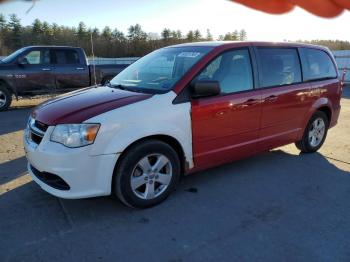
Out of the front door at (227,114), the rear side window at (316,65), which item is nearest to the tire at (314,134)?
the rear side window at (316,65)

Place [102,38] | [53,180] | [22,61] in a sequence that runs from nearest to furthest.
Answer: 1. [102,38]
2. [53,180]
3. [22,61]

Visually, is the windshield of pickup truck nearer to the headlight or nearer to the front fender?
the front fender

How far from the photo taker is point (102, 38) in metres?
2.64

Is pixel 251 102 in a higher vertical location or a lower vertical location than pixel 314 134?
higher

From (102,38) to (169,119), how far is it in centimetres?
134

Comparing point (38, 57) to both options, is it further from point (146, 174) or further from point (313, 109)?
point (146, 174)

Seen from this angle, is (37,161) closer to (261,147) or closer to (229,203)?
(229,203)

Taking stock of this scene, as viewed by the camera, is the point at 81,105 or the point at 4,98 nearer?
the point at 81,105

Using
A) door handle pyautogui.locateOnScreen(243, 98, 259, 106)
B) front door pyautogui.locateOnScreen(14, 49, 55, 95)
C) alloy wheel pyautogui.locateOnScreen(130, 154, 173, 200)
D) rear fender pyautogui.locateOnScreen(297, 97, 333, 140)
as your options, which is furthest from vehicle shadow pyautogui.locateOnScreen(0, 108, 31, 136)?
rear fender pyautogui.locateOnScreen(297, 97, 333, 140)

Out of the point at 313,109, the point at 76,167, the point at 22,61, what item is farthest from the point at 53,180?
the point at 22,61

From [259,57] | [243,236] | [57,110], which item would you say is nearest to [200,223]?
[243,236]

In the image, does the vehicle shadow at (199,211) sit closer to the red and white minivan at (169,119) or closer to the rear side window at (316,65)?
the red and white minivan at (169,119)

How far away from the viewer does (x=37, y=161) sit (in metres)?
3.54

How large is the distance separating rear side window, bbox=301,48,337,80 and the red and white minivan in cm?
3
